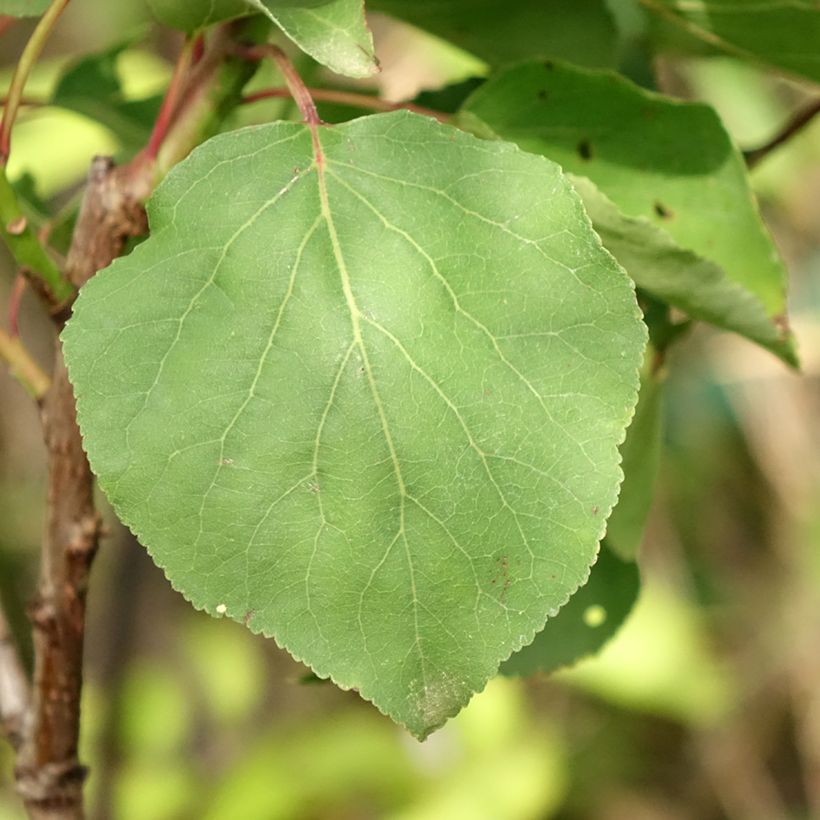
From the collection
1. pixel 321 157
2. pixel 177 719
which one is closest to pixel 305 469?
pixel 321 157

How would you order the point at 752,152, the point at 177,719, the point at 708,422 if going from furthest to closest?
the point at 708,422, the point at 177,719, the point at 752,152

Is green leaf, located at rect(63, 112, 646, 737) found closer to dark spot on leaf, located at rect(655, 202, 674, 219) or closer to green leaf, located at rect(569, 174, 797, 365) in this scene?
green leaf, located at rect(569, 174, 797, 365)

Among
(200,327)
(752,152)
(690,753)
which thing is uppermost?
(200,327)

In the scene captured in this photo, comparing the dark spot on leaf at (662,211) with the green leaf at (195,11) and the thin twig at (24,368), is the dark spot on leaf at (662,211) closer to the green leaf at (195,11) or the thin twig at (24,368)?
the green leaf at (195,11)

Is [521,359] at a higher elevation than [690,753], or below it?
higher

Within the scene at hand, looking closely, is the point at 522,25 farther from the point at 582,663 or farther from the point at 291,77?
the point at 582,663

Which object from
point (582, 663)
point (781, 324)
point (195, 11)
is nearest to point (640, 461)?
point (781, 324)

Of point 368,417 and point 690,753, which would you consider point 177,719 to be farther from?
point 368,417
